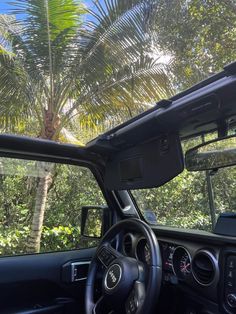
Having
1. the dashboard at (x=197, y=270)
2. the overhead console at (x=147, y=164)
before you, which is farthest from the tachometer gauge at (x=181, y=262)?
the overhead console at (x=147, y=164)

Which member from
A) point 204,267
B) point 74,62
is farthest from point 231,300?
point 74,62

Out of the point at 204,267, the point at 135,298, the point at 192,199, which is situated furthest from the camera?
the point at 192,199

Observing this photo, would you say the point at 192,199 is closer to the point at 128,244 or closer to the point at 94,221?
the point at 94,221

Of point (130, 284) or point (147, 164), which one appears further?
point (147, 164)

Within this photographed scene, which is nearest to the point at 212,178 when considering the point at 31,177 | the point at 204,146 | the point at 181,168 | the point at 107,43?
the point at 204,146

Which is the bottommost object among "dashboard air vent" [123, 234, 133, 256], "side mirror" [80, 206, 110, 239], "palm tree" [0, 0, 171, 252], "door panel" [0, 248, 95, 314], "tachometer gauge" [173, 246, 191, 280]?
"door panel" [0, 248, 95, 314]

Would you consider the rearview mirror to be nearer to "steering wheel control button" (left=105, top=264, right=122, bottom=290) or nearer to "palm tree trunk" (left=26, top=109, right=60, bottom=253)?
"steering wheel control button" (left=105, top=264, right=122, bottom=290)

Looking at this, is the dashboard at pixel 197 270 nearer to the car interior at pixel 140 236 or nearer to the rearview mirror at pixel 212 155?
the car interior at pixel 140 236

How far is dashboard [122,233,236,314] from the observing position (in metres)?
1.80

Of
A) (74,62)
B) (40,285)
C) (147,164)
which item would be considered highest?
(74,62)

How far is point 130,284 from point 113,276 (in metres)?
0.12

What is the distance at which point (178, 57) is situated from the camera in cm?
625

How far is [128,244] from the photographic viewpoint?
84.8 inches

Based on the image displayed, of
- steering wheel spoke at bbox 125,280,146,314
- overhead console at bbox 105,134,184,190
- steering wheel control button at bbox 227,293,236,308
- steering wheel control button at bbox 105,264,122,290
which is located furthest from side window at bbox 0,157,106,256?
steering wheel control button at bbox 227,293,236,308
